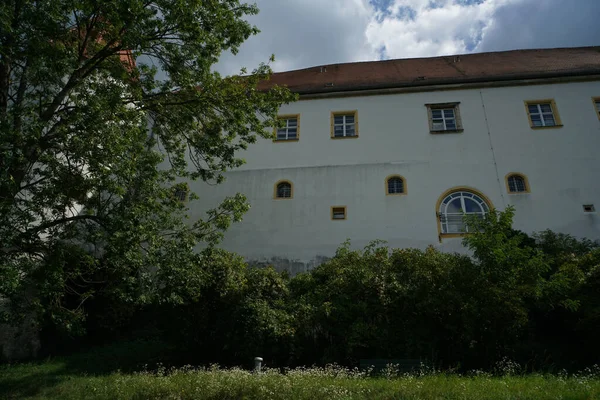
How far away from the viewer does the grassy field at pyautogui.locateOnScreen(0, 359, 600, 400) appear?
6422mm

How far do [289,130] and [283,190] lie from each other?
3060 millimetres

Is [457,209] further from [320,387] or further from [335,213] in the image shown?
[320,387]

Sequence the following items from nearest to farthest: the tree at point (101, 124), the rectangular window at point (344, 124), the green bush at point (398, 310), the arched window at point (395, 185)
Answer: the tree at point (101, 124), the green bush at point (398, 310), the arched window at point (395, 185), the rectangular window at point (344, 124)

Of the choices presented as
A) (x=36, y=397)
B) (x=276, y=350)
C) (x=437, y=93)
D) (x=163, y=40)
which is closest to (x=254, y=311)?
(x=276, y=350)

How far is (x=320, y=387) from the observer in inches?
272

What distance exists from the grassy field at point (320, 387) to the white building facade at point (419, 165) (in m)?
8.65

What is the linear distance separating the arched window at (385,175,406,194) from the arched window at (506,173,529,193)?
3.88 m

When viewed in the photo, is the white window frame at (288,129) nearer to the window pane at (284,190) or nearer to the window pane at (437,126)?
the window pane at (284,190)

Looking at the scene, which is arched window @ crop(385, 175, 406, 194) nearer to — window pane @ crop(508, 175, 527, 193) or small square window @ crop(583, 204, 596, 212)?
window pane @ crop(508, 175, 527, 193)

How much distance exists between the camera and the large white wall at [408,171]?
16.5m

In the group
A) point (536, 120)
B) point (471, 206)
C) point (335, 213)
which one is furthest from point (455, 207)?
point (536, 120)

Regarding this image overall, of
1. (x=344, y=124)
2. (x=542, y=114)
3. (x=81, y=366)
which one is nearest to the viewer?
(x=81, y=366)

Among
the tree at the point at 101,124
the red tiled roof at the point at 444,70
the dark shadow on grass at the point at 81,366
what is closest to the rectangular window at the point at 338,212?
the red tiled roof at the point at 444,70

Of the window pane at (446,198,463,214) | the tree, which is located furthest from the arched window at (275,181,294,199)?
the tree
